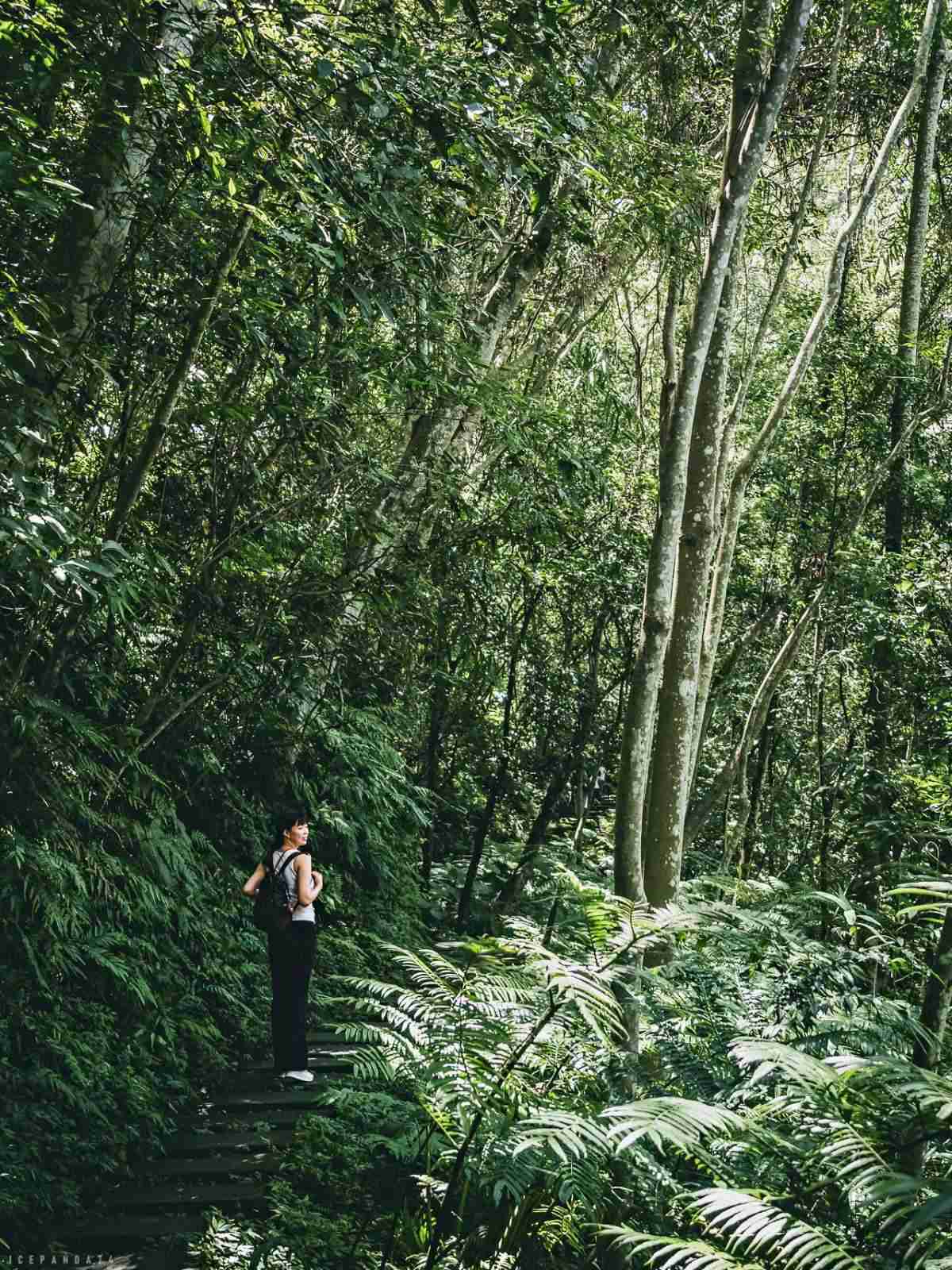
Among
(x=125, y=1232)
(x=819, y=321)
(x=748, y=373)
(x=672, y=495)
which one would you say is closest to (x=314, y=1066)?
(x=125, y=1232)

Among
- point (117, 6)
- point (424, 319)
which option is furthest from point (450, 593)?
point (117, 6)

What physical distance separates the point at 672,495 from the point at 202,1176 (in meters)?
4.89

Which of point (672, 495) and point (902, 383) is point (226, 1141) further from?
point (902, 383)

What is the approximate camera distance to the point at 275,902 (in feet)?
25.0

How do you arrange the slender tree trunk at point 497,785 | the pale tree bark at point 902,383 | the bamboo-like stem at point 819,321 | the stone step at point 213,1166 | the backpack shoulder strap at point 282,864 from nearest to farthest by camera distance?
1. the stone step at point 213,1166
2. the backpack shoulder strap at point 282,864
3. the bamboo-like stem at point 819,321
4. the pale tree bark at point 902,383
5. the slender tree trunk at point 497,785

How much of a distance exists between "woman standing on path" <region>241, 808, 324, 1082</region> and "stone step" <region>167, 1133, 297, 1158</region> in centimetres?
87

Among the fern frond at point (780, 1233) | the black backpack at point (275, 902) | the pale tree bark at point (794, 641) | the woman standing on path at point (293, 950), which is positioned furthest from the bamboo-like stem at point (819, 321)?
the fern frond at point (780, 1233)

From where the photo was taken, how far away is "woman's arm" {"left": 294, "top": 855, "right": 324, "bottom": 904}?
7.61 m

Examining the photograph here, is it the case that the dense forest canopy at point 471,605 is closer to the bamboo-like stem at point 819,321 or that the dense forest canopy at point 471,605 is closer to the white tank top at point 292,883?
the bamboo-like stem at point 819,321

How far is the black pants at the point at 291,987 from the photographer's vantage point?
7.64 metres

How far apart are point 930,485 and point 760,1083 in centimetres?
1152

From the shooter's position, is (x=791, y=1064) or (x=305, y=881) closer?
(x=791, y=1064)

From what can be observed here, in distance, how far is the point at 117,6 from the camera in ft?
17.8

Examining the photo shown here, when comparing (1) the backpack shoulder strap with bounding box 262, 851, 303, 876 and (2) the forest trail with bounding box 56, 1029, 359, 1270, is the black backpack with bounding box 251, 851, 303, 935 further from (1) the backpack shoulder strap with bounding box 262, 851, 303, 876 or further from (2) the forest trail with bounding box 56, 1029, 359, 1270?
(2) the forest trail with bounding box 56, 1029, 359, 1270
